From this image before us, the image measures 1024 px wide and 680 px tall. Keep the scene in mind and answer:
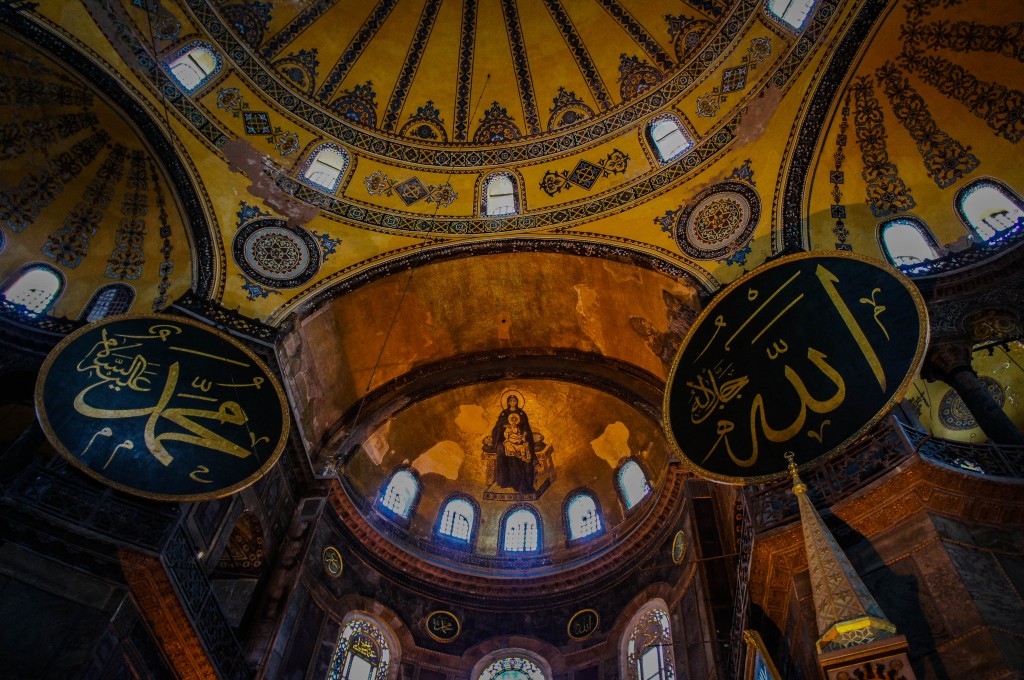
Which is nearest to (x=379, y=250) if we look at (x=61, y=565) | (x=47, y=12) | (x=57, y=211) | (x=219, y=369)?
(x=219, y=369)

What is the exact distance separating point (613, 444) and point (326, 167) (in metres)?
6.83

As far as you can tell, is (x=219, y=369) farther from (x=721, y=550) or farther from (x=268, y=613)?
(x=721, y=550)

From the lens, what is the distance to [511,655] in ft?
35.1

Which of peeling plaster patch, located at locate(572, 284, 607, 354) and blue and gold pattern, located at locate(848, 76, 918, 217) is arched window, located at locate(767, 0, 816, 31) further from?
peeling plaster patch, located at locate(572, 284, 607, 354)

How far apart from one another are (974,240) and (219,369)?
31.4 feet

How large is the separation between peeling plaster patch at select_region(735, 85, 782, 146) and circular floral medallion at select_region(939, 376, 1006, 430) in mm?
4712

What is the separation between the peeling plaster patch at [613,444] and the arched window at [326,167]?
6193 millimetres

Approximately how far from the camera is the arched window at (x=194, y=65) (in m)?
11.6

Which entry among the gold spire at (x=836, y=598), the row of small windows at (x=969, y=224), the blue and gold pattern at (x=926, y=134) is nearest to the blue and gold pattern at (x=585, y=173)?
the blue and gold pattern at (x=926, y=134)

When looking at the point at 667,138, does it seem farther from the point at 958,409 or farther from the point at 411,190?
the point at 958,409

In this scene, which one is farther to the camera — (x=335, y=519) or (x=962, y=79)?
(x=335, y=519)

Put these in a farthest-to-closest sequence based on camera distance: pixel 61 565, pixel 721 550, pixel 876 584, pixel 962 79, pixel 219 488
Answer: pixel 962 79, pixel 721 550, pixel 219 488, pixel 61 565, pixel 876 584

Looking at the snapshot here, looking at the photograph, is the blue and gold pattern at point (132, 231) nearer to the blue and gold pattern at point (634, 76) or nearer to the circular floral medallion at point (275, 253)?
the circular floral medallion at point (275, 253)

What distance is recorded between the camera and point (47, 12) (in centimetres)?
1025
